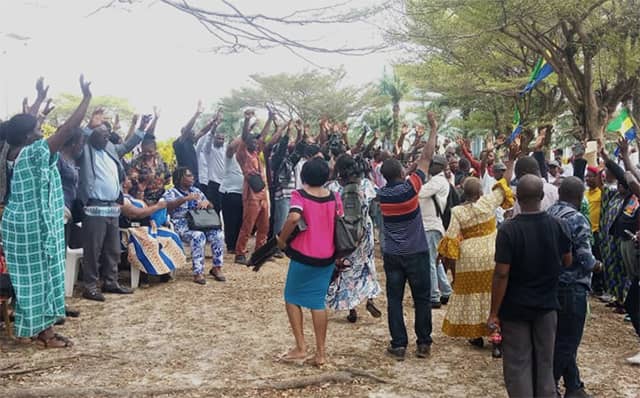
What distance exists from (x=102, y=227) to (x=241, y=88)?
35957 mm

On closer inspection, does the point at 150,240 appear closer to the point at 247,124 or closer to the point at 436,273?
the point at 247,124

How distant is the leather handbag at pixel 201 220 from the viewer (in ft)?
25.3

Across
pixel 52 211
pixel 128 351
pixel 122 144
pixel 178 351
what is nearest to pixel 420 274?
pixel 178 351

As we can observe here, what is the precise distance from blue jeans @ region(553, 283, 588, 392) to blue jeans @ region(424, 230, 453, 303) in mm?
2364

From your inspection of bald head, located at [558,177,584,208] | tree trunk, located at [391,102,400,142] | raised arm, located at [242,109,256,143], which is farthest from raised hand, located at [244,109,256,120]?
tree trunk, located at [391,102,400,142]

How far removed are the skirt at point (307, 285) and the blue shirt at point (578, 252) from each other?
69.2 inches

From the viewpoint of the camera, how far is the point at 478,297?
4.98m

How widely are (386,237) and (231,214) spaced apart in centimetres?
490

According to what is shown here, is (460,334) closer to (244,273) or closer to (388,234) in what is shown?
(388,234)

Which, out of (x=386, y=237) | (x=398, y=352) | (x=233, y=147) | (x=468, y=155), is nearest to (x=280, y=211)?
(x=233, y=147)

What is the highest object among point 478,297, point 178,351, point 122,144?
point 122,144

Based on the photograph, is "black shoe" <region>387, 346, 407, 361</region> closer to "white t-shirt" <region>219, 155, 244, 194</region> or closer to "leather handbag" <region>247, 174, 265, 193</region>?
"leather handbag" <region>247, 174, 265, 193</region>

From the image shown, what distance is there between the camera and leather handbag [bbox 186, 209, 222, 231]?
303 inches

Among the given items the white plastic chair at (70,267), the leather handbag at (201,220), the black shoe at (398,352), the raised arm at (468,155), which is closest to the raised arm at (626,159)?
the black shoe at (398,352)
